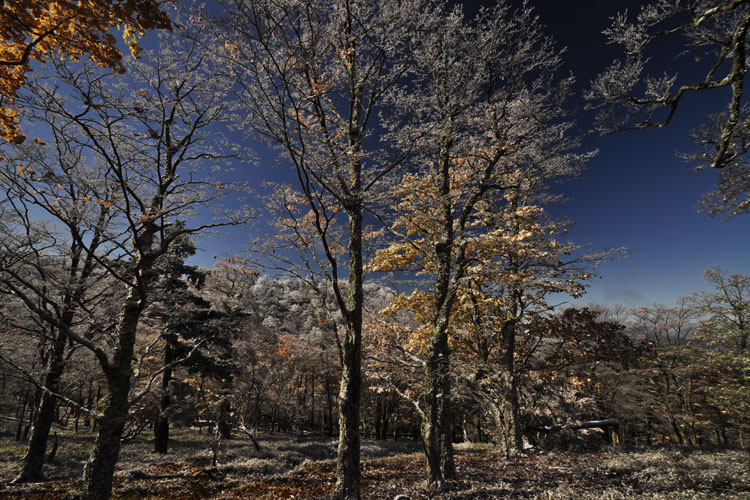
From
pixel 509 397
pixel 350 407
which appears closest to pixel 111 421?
pixel 350 407

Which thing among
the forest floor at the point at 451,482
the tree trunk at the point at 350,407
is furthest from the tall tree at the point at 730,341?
the tree trunk at the point at 350,407

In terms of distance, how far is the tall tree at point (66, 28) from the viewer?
4.11 m

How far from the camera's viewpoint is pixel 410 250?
35.4 feet

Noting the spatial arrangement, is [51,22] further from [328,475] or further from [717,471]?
[717,471]

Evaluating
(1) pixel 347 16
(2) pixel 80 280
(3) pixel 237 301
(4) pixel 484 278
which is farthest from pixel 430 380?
(3) pixel 237 301

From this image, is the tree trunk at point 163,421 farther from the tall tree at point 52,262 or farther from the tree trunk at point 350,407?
the tree trunk at point 350,407

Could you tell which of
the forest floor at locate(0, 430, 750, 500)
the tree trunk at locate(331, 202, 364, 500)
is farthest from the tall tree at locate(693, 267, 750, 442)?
the tree trunk at locate(331, 202, 364, 500)

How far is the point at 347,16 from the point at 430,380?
8632 millimetres

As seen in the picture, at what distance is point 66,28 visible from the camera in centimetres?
468

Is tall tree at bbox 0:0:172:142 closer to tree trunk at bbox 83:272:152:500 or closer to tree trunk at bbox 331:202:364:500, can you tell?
tree trunk at bbox 83:272:152:500

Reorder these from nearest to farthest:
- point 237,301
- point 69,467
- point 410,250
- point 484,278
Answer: point 484,278
point 410,250
point 69,467
point 237,301

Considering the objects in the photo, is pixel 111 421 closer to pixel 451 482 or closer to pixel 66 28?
pixel 66 28

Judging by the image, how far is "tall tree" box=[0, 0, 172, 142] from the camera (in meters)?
4.11

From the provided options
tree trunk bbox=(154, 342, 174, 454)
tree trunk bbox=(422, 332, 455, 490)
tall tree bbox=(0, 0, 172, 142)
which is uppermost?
tall tree bbox=(0, 0, 172, 142)
